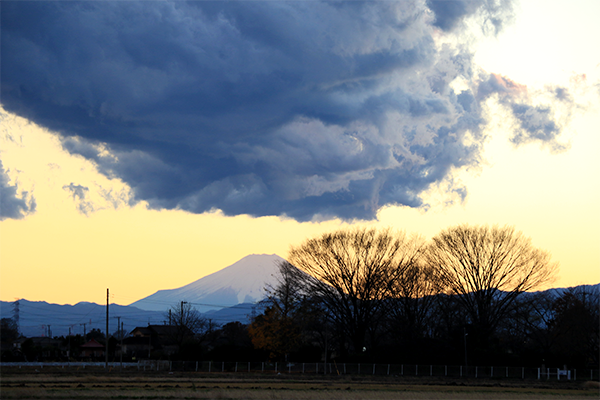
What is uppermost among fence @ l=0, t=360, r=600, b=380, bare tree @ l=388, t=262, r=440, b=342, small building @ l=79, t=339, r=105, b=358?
bare tree @ l=388, t=262, r=440, b=342

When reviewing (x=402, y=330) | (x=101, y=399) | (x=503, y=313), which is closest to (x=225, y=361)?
(x=402, y=330)

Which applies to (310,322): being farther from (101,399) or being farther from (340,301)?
(101,399)

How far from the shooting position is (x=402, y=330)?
251 feet

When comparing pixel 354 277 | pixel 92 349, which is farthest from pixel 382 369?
pixel 92 349

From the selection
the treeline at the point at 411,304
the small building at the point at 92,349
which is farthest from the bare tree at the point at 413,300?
the small building at the point at 92,349

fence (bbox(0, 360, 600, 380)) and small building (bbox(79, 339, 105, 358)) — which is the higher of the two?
fence (bbox(0, 360, 600, 380))

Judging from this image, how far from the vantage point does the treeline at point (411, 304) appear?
74000 mm

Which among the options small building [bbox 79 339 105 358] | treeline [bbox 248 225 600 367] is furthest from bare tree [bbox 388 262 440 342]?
small building [bbox 79 339 105 358]

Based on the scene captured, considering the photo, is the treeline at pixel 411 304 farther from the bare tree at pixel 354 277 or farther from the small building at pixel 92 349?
the small building at pixel 92 349

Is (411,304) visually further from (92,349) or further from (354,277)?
(92,349)

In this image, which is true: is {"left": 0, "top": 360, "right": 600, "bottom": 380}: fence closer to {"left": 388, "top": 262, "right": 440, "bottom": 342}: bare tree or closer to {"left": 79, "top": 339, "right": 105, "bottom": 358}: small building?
{"left": 388, "top": 262, "right": 440, "bottom": 342}: bare tree

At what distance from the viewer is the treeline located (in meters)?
74.0

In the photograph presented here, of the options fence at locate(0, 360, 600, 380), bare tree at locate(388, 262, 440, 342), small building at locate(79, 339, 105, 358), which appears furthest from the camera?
small building at locate(79, 339, 105, 358)

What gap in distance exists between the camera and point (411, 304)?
269 feet
